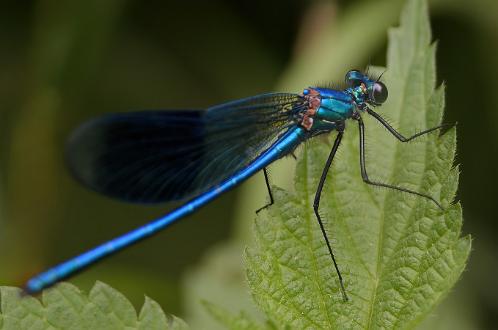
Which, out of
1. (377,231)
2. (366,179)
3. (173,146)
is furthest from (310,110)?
(377,231)

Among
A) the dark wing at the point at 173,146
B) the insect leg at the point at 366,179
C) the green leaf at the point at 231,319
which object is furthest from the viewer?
the dark wing at the point at 173,146

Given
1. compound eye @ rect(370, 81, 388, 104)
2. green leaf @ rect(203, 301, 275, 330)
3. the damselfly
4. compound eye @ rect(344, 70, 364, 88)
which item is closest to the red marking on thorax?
the damselfly

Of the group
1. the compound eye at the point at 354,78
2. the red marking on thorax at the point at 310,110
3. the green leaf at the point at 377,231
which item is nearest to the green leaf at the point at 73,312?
the green leaf at the point at 377,231

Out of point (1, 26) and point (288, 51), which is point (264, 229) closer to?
point (288, 51)

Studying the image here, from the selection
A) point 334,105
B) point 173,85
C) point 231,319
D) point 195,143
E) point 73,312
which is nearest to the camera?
→ point 231,319

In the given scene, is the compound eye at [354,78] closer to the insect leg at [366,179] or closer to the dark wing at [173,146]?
the dark wing at [173,146]

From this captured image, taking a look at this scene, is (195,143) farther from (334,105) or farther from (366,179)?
(366,179)

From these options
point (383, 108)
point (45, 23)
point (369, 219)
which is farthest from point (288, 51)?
point (369, 219)
